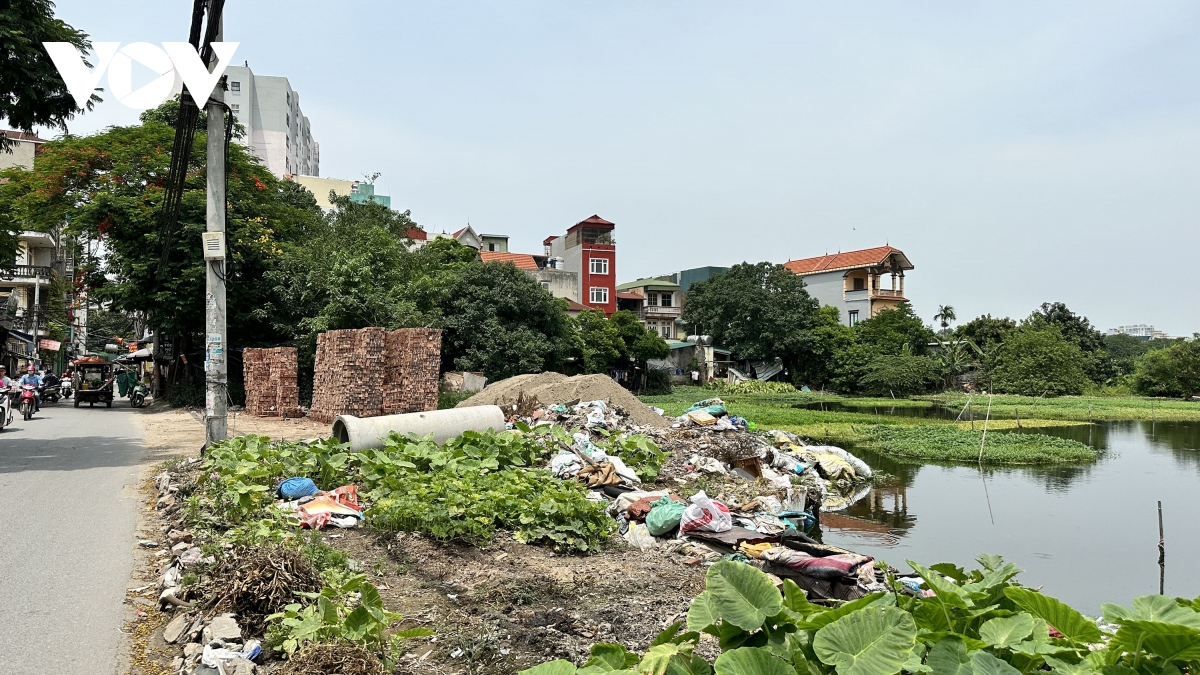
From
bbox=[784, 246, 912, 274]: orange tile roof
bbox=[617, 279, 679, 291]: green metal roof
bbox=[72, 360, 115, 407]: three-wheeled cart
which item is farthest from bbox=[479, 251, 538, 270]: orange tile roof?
bbox=[72, 360, 115, 407]: three-wheeled cart

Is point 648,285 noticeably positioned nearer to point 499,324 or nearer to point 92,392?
point 499,324

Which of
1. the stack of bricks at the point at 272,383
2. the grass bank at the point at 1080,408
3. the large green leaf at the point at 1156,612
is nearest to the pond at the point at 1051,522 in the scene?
the large green leaf at the point at 1156,612

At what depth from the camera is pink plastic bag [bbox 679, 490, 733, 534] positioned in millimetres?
7043

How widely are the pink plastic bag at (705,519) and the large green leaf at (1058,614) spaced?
15.3 ft

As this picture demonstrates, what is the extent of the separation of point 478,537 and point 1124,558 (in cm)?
844

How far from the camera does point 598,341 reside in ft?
127

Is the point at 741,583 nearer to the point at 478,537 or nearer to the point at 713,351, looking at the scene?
the point at 478,537

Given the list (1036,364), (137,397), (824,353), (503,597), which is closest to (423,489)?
(503,597)

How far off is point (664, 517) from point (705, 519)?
0.42 m

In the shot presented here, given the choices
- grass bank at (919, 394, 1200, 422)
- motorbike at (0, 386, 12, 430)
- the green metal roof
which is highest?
the green metal roof

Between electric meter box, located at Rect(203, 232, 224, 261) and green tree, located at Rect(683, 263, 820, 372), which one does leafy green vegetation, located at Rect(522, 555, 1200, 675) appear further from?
green tree, located at Rect(683, 263, 820, 372)

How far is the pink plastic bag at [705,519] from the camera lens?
7043mm

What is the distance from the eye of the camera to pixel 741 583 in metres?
2.33

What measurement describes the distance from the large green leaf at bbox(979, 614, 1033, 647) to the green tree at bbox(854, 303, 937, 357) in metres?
45.6
